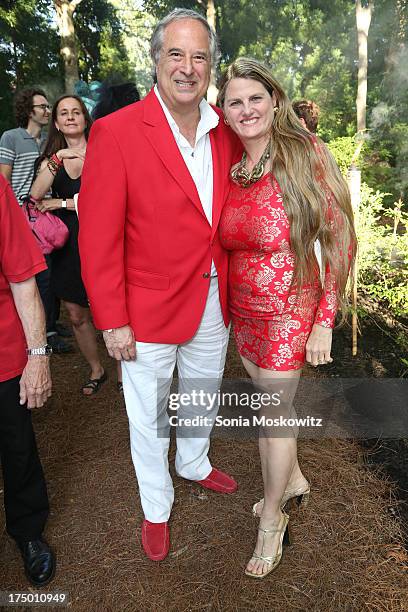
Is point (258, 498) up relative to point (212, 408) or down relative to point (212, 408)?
down

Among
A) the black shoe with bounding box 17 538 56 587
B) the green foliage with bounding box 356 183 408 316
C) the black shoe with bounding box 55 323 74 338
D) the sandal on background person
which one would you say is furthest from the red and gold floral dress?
the black shoe with bounding box 55 323 74 338

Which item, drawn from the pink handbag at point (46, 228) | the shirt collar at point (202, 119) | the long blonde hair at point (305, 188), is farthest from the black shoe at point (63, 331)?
the long blonde hair at point (305, 188)

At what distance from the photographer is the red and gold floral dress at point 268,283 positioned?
170 cm

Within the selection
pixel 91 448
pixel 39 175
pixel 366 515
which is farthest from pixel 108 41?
pixel 366 515

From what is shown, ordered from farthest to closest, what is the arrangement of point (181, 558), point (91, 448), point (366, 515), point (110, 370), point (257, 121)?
point (110, 370), point (91, 448), point (366, 515), point (181, 558), point (257, 121)

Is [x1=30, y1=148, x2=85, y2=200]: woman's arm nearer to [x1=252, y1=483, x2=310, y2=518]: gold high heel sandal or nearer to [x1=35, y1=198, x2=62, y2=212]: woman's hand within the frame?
[x1=35, y1=198, x2=62, y2=212]: woman's hand

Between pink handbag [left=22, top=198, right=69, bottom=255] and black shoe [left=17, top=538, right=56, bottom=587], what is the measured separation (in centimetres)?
170

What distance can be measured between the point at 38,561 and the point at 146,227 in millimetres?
1479

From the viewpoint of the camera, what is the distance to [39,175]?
2.96 metres

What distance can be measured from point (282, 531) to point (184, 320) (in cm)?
101

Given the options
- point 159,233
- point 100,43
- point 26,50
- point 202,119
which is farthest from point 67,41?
point 159,233

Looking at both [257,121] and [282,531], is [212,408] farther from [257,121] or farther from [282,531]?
[257,121]

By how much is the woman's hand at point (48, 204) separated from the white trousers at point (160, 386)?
4.80 ft

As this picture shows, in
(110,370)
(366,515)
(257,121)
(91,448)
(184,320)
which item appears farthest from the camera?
(110,370)
